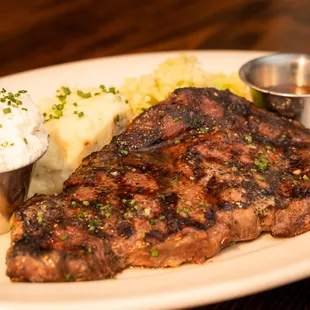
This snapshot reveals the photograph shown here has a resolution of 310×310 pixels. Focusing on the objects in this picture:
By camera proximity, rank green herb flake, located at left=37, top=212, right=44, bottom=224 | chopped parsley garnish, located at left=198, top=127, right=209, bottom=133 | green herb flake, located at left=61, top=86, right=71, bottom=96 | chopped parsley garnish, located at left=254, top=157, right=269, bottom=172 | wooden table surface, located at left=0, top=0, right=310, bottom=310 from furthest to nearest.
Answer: wooden table surface, located at left=0, top=0, right=310, bottom=310, green herb flake, located at left=61, top=86, right=71, bottom=96, chopped parsley garnish, located at left=198, top=127, right=209, bottom=133, chopped parsley garnish, located at left=254, top=157, right=269, bottom=172, green herb flake, located at left=37, top=212, right=44, bottom=224

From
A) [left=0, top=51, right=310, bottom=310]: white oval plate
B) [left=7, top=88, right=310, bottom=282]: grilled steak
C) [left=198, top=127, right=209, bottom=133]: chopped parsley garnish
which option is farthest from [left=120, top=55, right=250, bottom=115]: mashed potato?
[left=0, top=51, right=310, bottom=310]: white oval plate

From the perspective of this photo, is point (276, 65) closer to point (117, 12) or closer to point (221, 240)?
point (221, 240)

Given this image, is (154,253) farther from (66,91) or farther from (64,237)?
(66,91)

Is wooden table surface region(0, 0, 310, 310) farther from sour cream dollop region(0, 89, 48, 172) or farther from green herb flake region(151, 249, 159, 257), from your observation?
green herb flake region(151, 249, 159, 257)

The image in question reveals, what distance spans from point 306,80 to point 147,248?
9.63 feet

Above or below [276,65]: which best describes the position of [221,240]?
below

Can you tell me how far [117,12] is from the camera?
1061 centimetres

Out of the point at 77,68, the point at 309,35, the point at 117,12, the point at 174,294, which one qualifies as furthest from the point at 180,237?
the point at 117,12

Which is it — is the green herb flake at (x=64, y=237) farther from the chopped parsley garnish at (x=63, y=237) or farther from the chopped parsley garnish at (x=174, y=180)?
the chopped parsley garnish at (x=174, y=180)

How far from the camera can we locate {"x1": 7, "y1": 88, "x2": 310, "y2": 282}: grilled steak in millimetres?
4188

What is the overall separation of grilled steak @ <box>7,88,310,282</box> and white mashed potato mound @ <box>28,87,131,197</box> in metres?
0.34

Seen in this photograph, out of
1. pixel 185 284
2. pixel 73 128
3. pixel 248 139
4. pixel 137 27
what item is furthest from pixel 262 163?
pixel 137 27

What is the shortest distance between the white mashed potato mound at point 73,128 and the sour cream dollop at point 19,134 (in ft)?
1.80

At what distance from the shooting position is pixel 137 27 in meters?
10.1
